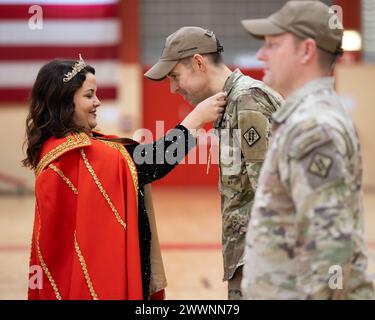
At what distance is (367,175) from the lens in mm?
16156

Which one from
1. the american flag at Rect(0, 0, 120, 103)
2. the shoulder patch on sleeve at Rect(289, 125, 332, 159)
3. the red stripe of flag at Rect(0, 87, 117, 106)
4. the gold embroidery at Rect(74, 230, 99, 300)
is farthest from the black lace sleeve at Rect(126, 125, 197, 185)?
the red stripe of flag at Rect(0, 87, 117, 106)

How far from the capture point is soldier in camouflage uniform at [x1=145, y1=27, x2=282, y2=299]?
3184 mm

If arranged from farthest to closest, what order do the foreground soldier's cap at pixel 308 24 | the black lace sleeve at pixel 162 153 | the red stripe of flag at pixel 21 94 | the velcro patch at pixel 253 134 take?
the red stripe of flag at pixel 21 94, the black lace sleeve at pixel 162 153, the velcro patch at pixel 253 134, the foreground soldier's cap at pixel 308 24

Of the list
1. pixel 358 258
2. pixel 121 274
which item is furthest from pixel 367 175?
pixel 358 258

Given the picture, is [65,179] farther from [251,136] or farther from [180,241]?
[180,241]

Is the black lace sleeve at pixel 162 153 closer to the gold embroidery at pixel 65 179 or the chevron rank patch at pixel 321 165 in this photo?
the gold embroidery at pixel 65 179

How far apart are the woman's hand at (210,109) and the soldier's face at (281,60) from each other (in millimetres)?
870

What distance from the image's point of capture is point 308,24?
2.32 m

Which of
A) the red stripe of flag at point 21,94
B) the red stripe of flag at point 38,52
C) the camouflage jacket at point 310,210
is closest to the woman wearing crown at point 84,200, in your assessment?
the camouflage jacket at point 310,210

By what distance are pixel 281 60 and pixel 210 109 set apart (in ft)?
3.15

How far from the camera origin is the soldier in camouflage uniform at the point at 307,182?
2.16 metres

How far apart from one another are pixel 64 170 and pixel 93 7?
12.0m
